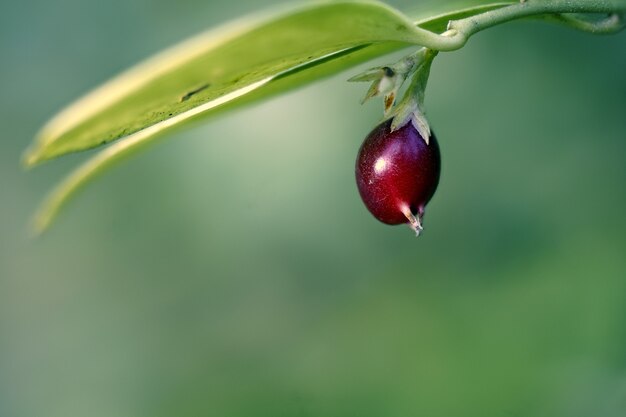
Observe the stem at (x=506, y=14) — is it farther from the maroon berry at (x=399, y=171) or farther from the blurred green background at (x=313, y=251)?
the blurred green background at (x=313, y=251)

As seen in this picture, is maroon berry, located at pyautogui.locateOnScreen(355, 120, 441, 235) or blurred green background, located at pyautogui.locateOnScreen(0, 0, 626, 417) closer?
maroon berry, located at pyautogui.locateOnScreen(355, 120, 441, 235)

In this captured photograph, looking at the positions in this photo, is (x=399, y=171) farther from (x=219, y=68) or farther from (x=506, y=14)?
(x=219, y=68)

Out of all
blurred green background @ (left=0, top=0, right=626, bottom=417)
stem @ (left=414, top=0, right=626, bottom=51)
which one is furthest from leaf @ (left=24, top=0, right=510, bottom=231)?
blurred green background @ (left=0, top=0, right=626, bottom=417)

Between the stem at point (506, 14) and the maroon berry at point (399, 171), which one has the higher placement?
the stem at point (506, 14)

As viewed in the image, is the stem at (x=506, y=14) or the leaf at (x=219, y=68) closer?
the leaf at (x=219, y=68)

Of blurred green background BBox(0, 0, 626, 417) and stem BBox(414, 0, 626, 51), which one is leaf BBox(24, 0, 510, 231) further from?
blurred green background BBox(0, 0, 626, 417)

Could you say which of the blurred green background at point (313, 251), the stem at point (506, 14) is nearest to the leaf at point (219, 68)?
the stem at point (506, 14)

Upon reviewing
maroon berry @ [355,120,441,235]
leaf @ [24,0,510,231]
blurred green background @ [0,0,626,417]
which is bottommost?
blurred green background @ [0,0,626,417]
